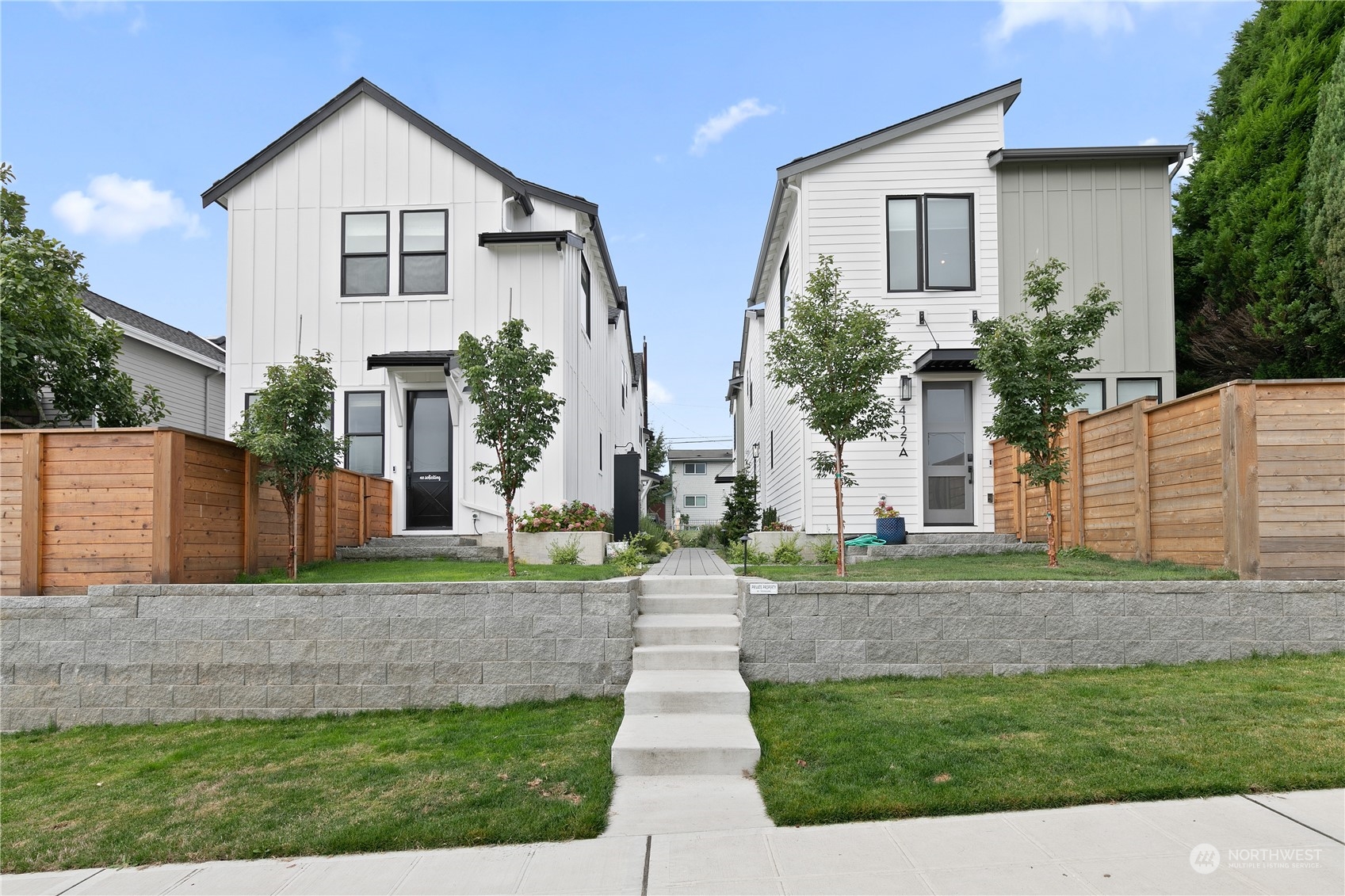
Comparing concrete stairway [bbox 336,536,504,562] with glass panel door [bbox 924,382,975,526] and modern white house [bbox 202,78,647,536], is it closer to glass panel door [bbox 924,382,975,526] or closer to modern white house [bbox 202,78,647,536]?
modern white house [bbox 202,78,647,536]

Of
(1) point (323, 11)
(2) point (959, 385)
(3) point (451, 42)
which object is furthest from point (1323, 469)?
(1) point (323, 11)

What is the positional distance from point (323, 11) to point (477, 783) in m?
10.6

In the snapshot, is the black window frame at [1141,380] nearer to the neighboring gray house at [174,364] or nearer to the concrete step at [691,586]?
the concrete step at [691,586]

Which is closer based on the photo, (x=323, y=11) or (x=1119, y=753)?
(x=1119, y=753)

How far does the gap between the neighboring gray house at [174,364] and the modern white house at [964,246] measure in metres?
12.8

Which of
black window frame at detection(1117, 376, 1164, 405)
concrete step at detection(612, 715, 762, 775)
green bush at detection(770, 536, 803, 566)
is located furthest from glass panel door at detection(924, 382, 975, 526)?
concrete step at detection(612, 715, 762, 775)

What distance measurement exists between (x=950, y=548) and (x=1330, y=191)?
9.50m

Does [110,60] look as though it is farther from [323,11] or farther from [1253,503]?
[1253,503]

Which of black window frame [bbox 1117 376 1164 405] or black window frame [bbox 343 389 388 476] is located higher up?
black window frame [bbox 1117 376 1164 405]

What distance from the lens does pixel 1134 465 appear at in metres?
8.64

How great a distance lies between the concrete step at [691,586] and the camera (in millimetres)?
7957

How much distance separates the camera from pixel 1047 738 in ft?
17.2

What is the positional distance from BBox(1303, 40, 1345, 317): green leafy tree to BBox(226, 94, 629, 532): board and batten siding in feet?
42.0

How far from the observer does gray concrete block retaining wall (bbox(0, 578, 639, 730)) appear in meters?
7.00
